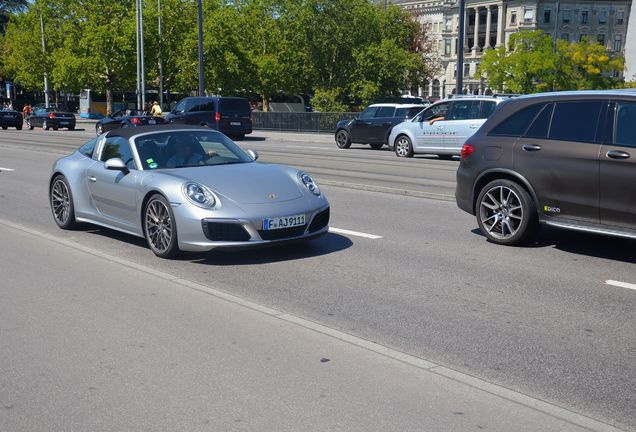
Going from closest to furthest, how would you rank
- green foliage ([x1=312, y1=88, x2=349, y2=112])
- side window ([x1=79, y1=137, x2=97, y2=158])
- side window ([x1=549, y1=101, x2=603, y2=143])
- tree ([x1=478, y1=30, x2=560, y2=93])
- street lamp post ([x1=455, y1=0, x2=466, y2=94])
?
side window ([x1=549, y1=101, x2=603, y2=143])
side window ([x1=79, y1=137, x2=97, y2=158])
street lamp post ([x1=455, y1=0, x2=466, y2=94])
green foliage ([x1=312, y1=88, x2=349, y2=112])
tree ([x1=478, y1=30, x2=560, y2=93])

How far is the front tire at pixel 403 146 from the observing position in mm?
23327

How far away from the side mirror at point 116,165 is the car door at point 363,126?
63.3 feet

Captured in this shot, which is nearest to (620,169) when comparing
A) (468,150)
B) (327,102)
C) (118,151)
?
(468,150)

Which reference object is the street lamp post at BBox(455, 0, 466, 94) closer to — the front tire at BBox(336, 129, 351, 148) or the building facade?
the front tire at BBox(336, 129, 351, 148)

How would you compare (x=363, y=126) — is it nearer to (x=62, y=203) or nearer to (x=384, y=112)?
(x=384, y=112)

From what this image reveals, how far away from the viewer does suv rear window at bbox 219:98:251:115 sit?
1319 inches

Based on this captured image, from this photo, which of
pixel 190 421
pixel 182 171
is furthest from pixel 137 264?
pixel 190 421

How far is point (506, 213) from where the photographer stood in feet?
29.2

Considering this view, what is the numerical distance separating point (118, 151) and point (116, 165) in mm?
615

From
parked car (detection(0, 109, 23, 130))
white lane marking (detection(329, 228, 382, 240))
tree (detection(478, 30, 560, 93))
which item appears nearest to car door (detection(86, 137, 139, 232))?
white lane marking (detection(329, 228, 382, 240))

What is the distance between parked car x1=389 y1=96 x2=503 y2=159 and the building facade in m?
85.8

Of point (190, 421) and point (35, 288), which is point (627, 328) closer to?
point (190, 421)

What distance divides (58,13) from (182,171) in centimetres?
6307

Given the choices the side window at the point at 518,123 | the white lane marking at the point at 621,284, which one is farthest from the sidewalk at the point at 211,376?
the side window at the point at 518,123
